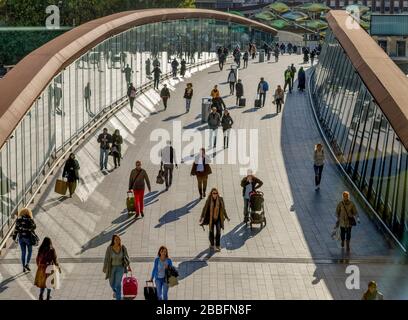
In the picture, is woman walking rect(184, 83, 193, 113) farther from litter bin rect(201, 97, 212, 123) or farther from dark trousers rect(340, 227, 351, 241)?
dark trousers rect(340, 227, 351, 241)

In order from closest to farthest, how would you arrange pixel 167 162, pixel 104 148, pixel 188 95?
pixel 167 162 < pixel 104 148 < pixel 188 95

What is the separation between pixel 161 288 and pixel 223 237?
4865 millimetres

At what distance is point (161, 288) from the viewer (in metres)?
15.7

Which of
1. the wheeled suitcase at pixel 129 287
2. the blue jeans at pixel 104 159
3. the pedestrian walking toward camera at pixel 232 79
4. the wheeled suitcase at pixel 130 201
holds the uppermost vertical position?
the wheeled suitcase at pixel 129 287

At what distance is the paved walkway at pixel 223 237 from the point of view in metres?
17.1

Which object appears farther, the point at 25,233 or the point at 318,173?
the point at 318,173

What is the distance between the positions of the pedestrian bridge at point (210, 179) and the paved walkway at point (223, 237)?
0.13 ft

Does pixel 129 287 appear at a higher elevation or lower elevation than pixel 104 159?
higher

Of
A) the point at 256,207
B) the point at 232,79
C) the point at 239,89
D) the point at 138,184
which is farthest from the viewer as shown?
the point at 232,79

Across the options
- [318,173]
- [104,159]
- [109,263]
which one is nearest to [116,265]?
[109,263]

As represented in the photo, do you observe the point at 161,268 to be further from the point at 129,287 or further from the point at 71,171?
the point at 71,171

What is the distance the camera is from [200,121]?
113 feet

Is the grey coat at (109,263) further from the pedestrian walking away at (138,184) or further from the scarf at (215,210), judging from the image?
the pedestrian walking away at (138,184)

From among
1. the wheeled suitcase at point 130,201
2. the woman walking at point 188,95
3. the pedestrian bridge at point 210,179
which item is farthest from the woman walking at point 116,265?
the woman walking at point 188,95
